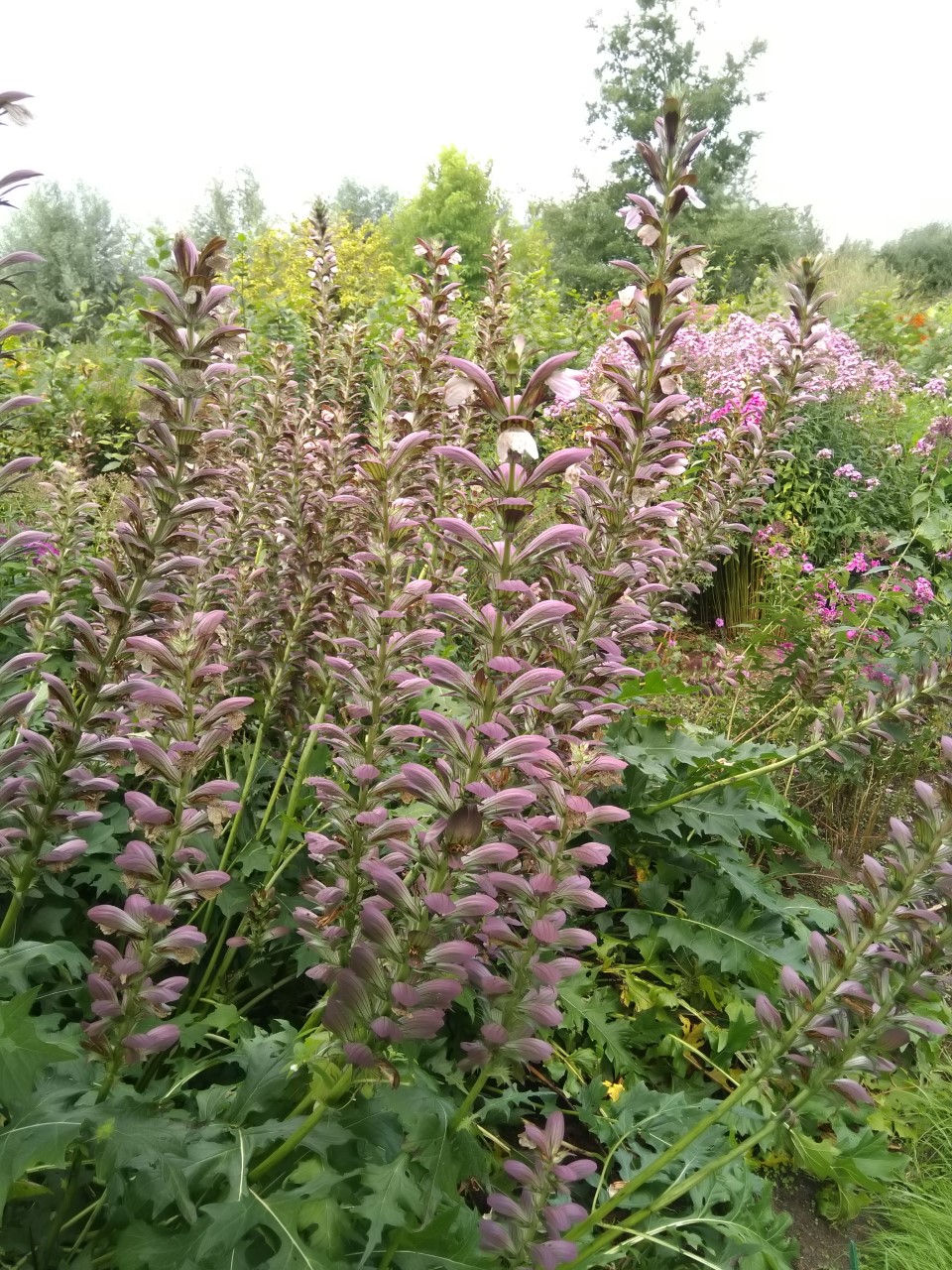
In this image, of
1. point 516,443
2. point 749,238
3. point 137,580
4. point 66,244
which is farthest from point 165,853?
point 749,238

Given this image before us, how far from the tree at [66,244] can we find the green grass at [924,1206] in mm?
28036

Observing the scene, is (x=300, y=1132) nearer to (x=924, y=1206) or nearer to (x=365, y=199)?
(x=924, y=1206)

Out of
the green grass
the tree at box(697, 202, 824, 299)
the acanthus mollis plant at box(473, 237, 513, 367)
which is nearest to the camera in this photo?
the green grass

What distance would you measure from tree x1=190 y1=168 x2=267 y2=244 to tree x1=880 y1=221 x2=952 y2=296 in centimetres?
2363

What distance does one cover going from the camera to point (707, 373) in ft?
27.1

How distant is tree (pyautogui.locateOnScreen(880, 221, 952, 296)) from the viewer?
2875cm

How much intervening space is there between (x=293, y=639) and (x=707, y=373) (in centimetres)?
720

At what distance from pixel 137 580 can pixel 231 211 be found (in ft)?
122

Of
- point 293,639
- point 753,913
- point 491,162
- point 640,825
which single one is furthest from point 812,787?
point 491,162

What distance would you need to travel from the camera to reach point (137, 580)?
1.59 meters

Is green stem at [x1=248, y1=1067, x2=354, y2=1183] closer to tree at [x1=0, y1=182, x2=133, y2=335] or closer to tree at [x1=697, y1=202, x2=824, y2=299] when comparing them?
tree at [x1=0, y1=182, x2=133, y2=335]

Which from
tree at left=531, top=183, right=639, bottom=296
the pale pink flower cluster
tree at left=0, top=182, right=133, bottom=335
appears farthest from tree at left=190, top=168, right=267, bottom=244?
the pale pink flower cluster

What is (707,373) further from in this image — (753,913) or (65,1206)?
A: (65,1206)

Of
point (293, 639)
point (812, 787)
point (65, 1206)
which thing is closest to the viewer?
point (65, 1206)
